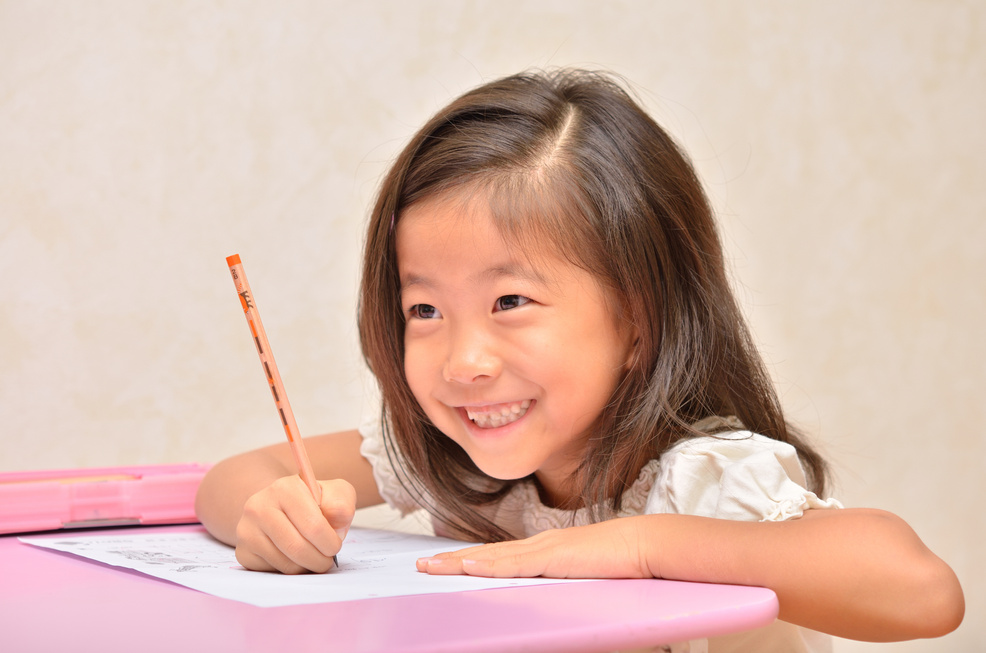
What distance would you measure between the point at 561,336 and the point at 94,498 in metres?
0.44

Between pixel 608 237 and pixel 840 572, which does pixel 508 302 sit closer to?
pixel 608 237

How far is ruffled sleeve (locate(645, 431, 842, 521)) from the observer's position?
608 millimetres

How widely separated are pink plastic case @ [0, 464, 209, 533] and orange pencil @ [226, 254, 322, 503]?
31 centimetres

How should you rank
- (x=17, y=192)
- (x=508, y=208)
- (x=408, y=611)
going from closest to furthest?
(x=408, y=611) < (x=508, y=208) < (x=17, y=192)

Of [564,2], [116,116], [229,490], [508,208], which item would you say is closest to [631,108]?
[508,208]

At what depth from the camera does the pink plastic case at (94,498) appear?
76 centimetres

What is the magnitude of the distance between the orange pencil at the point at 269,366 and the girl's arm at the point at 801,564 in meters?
0.11

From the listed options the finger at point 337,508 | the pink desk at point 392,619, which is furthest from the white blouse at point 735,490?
the finger at point 337,508

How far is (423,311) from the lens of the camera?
2.51 feet

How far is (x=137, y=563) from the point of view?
1.86 ft

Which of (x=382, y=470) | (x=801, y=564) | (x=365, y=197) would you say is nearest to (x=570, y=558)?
(x=801, y=564)

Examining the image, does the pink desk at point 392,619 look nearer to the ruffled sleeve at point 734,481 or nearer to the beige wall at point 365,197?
the ruffled sleeve at point 734,481

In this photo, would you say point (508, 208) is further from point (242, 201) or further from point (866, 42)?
point (866, 42)

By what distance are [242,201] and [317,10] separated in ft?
0.98
